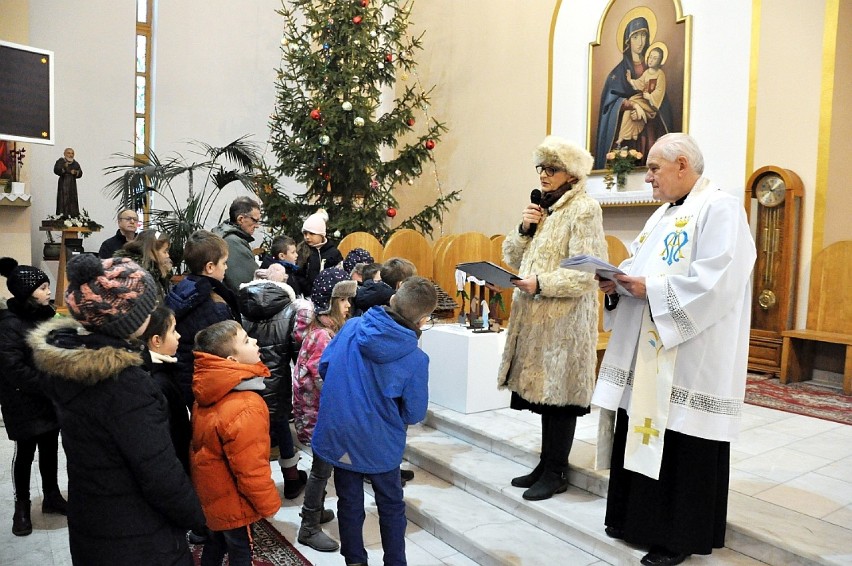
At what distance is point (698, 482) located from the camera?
2.54 meters

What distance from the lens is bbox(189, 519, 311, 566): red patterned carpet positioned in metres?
3.03

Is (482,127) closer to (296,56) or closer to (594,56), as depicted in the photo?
(594,56)

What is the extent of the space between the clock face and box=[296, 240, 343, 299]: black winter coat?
3.88 meters

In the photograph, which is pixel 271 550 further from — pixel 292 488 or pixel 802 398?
pixel 802 398

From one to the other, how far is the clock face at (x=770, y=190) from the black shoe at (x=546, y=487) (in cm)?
393

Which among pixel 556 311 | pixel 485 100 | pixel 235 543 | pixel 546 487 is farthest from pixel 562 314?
pixel 485 100

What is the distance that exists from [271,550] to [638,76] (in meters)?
6.26

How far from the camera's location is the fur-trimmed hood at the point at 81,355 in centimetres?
166

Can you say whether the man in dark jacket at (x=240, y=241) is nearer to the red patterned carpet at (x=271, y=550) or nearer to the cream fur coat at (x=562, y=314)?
the red patterned carpet at (x=271, y=550)

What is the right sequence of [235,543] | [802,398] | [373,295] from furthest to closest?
[802,398]
[373,295]
[235,543]

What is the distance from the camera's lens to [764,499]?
3.09 meters

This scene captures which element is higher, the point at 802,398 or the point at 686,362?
the point at 686,362

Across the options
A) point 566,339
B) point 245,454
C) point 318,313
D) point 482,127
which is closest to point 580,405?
point 566,339

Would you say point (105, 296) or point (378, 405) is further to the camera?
point (378, 405)
